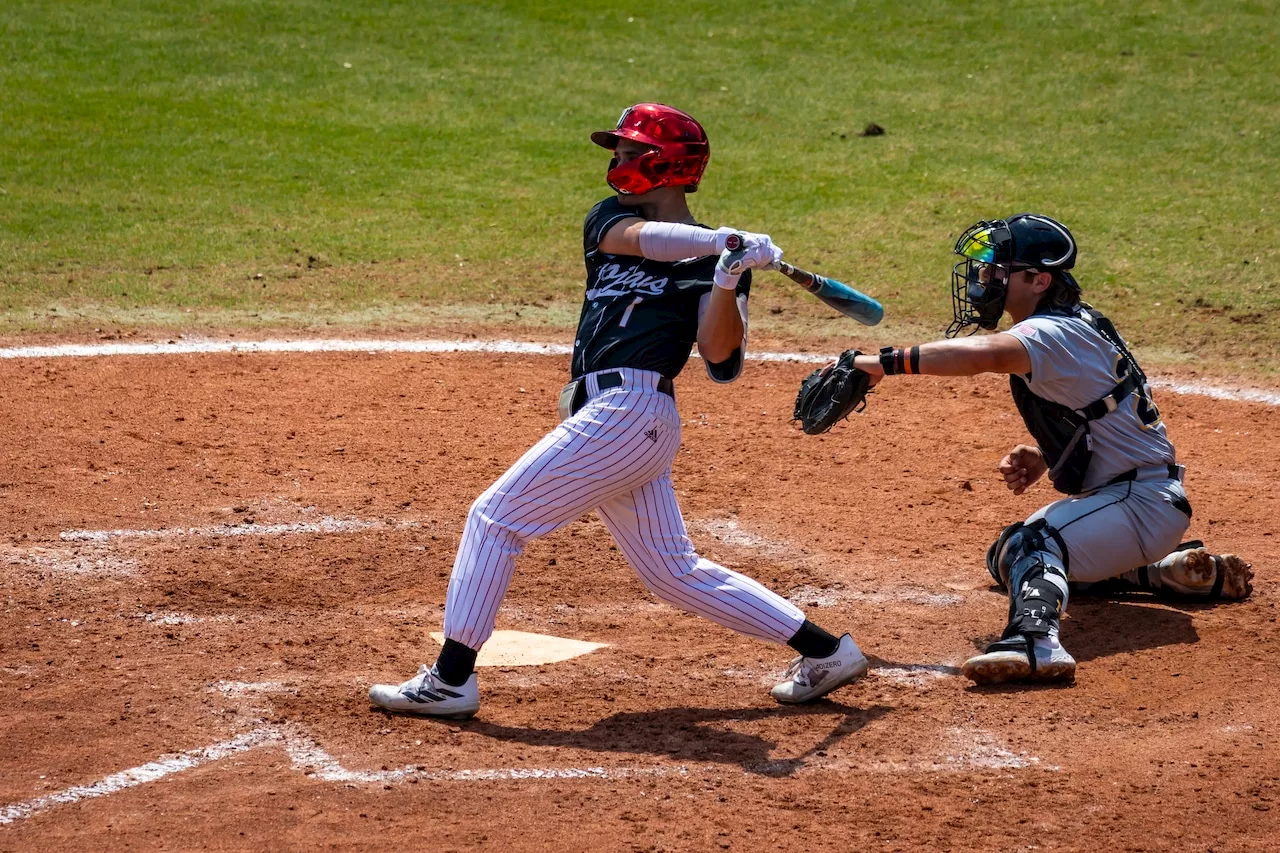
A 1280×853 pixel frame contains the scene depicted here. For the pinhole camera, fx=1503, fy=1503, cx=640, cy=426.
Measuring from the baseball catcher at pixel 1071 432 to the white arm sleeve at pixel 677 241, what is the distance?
39.5 inches

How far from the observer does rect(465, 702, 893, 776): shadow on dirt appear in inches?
159

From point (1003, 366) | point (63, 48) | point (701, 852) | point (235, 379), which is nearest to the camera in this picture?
point (701, 852)

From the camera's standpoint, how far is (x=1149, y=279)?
385 inches

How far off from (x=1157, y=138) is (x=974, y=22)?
11.2 feet

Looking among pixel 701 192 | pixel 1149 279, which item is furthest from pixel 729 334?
pixel 701 192

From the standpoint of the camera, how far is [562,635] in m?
5.05

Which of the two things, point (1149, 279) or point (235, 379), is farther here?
point (1149, 279)

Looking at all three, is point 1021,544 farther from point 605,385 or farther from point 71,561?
point 71,561

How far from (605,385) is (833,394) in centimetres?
71

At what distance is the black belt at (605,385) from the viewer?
4250 mm

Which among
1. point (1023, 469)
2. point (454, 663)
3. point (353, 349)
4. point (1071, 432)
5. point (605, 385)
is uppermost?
point (605, 385)

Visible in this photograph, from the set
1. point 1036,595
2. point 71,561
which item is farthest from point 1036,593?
point 71,561

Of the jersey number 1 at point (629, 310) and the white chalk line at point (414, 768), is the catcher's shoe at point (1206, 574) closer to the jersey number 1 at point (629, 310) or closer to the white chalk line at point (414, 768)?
the white chalk line at point (414, 768)

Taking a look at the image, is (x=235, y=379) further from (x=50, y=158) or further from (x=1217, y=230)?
(x=1217, y=230)
